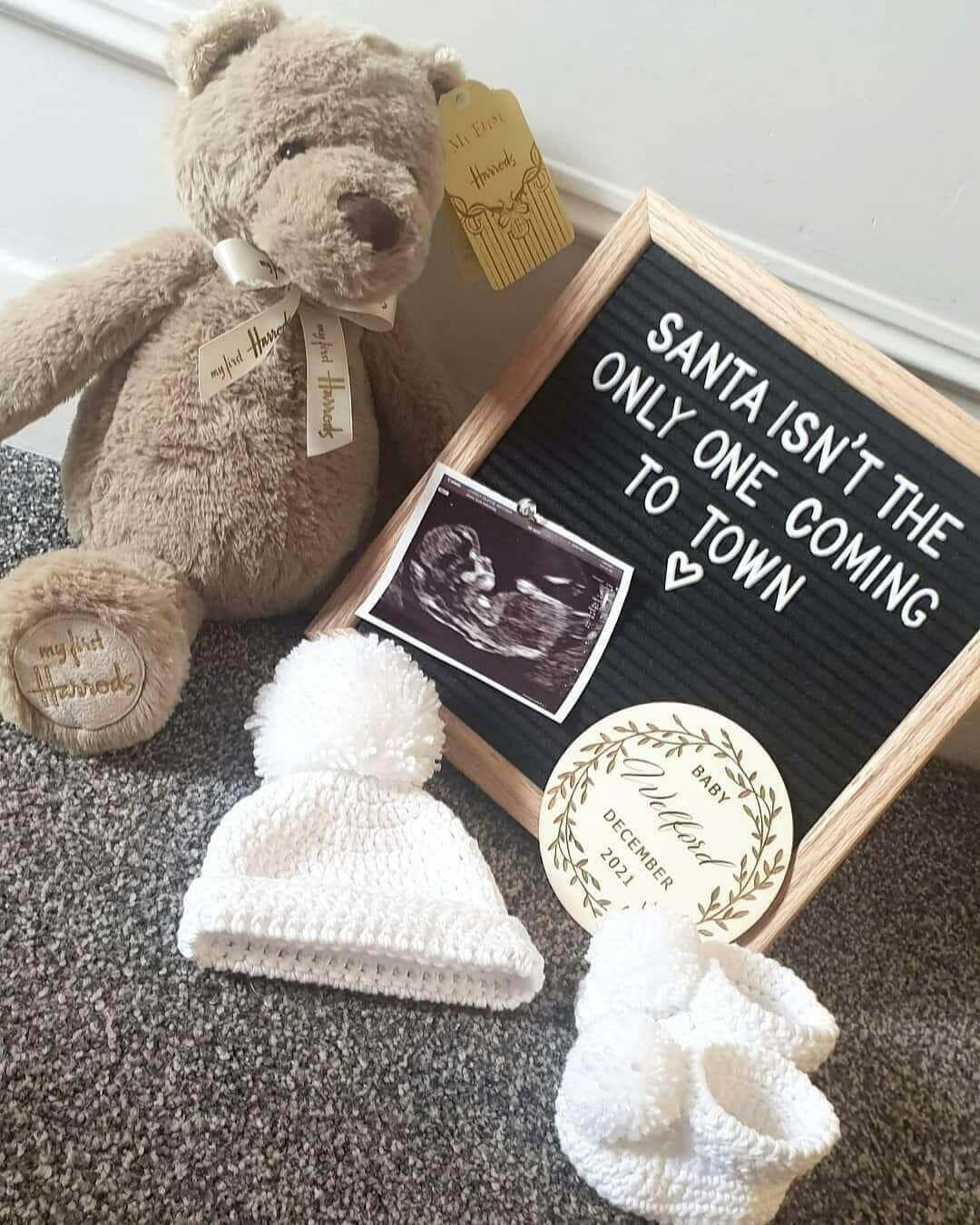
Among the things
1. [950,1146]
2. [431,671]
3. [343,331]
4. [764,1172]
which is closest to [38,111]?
[343,331]

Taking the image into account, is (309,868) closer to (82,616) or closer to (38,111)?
(82,616)

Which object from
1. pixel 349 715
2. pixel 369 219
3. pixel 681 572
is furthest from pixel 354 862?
pixel 369 219

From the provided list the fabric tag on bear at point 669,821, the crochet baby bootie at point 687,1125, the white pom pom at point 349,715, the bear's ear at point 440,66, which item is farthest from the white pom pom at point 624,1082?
the bear's ear at point 440,66

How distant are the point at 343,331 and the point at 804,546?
0.39 metres

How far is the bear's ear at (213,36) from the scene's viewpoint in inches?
25.4

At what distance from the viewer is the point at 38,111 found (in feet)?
2.69

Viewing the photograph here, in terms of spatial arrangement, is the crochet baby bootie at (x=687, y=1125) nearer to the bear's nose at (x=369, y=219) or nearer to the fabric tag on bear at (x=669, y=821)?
the fabric tag on bear at (x=669, y=821)

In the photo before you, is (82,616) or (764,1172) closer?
(764,1172)

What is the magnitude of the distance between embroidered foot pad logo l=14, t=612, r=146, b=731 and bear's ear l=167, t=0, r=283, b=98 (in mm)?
379

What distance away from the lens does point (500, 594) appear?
78cm

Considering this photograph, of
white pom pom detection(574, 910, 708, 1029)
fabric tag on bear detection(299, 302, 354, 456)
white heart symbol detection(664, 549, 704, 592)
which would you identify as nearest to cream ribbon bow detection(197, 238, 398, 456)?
fabric tag on bear detection(299, 302, 354, 456)

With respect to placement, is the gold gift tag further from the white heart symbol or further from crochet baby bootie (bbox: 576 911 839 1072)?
crochet baby bootie (bbox: 576 911 839 1072)

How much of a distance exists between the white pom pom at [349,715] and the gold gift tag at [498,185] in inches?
12.9

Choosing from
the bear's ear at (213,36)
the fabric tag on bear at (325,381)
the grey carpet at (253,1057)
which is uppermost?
the bear's ear at (213,36)
